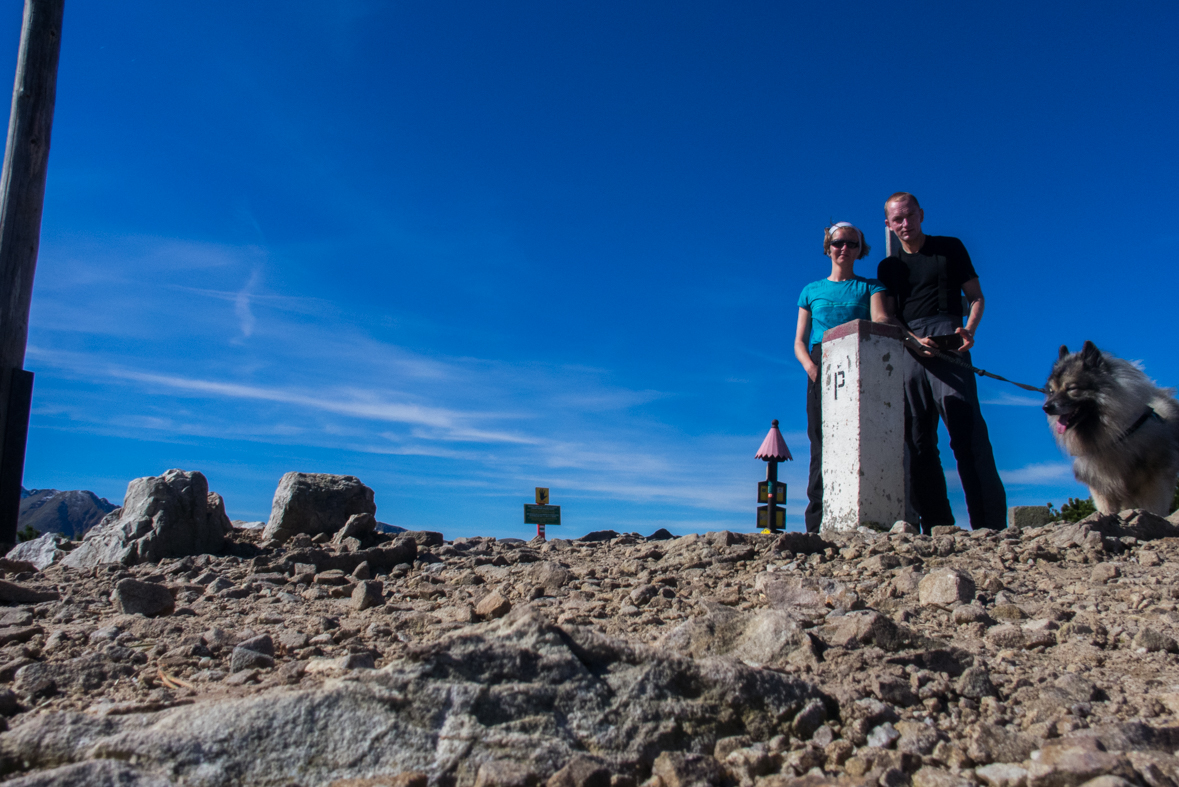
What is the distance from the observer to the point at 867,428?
19.9ft

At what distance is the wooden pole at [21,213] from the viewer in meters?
6.57

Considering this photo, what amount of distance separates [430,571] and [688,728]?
2.60 metres

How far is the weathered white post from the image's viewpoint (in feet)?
19.7

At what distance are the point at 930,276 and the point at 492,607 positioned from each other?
4513mm

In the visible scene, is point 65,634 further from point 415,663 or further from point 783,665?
point 783,665

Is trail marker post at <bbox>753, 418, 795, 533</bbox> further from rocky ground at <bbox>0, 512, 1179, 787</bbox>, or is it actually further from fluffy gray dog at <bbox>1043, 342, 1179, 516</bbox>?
rocky ground at <bbox>0, 512, 1179, 787</bbox>

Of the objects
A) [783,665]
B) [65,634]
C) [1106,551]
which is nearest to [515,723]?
[783,665]

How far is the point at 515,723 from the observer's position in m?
1.95

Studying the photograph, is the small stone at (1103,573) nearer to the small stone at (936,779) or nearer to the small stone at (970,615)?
the small stone at (970,615)

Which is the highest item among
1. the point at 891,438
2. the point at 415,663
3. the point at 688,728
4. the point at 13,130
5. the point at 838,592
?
the point at 13,130

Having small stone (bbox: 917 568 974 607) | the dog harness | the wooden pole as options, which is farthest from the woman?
the wooden pole

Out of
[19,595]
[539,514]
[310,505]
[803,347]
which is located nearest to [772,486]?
[539,514]

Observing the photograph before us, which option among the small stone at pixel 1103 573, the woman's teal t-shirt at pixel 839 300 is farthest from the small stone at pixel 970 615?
the woman's teal t-shirt at pixel 839 300

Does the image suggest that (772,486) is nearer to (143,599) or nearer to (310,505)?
(310,505)
